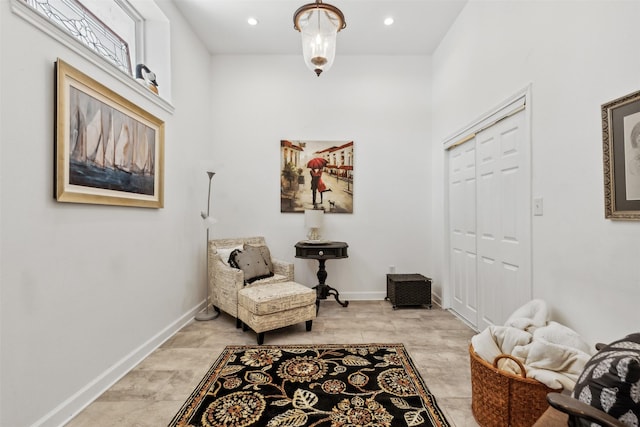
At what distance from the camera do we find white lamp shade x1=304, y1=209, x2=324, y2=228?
11.8ft

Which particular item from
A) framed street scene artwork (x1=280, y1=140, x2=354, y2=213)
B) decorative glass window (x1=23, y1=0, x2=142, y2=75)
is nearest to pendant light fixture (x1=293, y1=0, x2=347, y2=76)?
decorative glass window (x1=23, y1=0, x2=142, y2=75)

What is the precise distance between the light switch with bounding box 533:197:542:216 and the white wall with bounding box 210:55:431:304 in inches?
77.5

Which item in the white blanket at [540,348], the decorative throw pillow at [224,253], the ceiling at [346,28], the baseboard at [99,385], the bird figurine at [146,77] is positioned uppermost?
the ceiling at [346,28]

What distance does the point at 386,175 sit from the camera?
3996 mm

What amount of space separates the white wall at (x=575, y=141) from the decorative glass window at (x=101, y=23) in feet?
9.65

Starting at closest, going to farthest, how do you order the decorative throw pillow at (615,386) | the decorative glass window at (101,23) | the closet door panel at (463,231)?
the decorative throw pillow at (615,386), the decorative glass window at (101,23), the closet door panel at (463,231)

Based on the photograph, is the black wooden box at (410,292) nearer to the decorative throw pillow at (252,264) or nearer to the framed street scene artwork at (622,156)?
the decorative throw pillow at (252,264)

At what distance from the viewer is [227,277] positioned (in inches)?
119

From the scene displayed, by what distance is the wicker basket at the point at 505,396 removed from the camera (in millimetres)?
1389

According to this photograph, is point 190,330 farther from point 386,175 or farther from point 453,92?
point 453,92

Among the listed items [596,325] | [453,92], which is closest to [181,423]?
[596,325]

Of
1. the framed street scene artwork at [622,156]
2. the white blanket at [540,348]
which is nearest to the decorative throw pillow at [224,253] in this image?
the white blanket at [540,348]

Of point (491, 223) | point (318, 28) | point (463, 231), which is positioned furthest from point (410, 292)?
point (318, 28)

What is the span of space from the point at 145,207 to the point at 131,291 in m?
0.68
